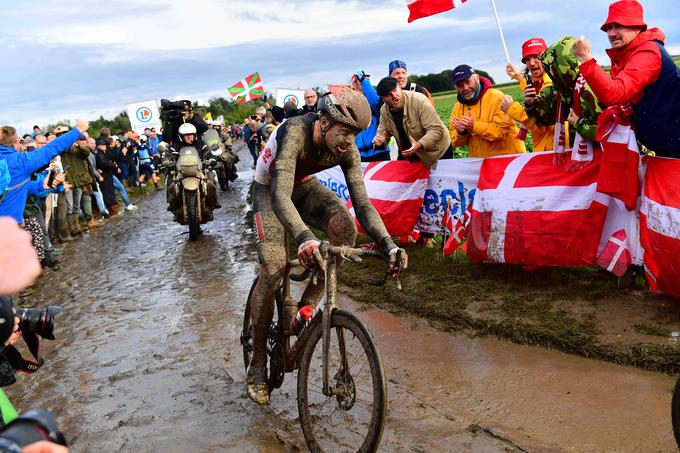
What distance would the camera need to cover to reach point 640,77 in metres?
5.04

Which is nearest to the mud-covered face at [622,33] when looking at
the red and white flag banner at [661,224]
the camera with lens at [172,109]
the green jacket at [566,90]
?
the green jacket at [566,90]

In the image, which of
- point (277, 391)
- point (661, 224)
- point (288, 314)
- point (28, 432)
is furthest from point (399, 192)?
point (28, 432)

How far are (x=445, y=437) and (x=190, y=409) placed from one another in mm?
1963

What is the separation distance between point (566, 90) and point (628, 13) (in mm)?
1150

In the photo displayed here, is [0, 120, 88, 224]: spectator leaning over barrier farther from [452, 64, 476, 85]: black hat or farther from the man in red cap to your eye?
the man in red cap

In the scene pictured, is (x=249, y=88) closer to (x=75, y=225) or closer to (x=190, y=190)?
(x=75, y=225)

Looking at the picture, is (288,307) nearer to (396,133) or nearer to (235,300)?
(235,300)

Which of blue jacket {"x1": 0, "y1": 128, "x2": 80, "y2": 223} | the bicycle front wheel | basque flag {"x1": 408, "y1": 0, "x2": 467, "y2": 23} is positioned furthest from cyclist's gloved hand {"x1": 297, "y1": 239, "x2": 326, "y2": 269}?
basque flag {"x1": 408, "y1": 0, "x2": 467, "y2": 23}

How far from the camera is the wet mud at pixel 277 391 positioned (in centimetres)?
404

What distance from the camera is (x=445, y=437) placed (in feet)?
13.2

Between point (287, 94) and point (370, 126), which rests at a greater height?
point (287, 94)

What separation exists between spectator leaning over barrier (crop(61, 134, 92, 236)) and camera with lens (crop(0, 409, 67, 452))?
1335cm

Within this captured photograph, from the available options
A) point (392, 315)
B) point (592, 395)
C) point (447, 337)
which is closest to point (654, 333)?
point (592, 395)

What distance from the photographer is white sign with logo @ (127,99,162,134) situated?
30375 millimetres
